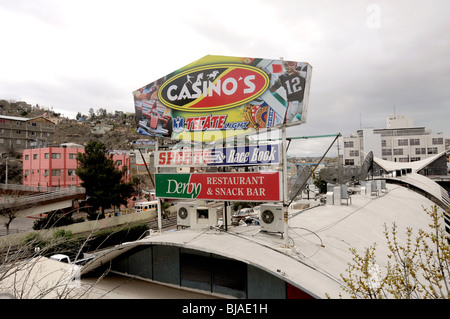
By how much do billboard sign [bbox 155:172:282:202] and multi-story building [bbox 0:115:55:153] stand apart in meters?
68.9

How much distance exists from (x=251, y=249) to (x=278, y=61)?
665 cm

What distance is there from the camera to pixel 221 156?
32.3 ft

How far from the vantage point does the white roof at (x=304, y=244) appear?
749 centimetres

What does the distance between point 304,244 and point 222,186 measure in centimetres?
430

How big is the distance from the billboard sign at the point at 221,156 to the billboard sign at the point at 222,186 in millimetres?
452

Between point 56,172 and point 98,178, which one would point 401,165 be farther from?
point 56,172

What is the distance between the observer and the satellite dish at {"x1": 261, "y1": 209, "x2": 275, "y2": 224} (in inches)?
414

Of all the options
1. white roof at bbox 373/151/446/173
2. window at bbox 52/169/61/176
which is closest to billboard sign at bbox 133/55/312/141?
window at bbox 52/169/61/176

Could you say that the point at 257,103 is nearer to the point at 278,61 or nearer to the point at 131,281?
the point at 278,61

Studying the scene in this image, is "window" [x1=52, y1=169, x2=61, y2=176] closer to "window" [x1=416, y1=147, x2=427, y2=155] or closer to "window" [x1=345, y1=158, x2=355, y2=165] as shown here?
"window" [x1=345, y1=158, x2=355, y2=165]

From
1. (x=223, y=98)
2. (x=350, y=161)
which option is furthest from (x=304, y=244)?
(x=350, y=161)

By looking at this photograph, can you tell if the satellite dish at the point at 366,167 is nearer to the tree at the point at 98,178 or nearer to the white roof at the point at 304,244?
the white roof at the point at 304,244

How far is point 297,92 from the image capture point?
885cm
